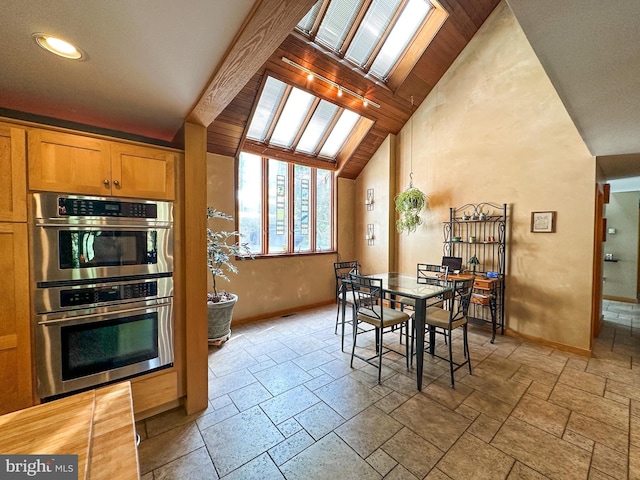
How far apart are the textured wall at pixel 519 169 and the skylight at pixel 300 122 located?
145 centimetres

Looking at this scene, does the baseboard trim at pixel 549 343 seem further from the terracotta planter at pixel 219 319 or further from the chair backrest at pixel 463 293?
the terracotta planter at pixel 219 319

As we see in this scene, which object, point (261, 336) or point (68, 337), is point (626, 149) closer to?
point (261, 336)

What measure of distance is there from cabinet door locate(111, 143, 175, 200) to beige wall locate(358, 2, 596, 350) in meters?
3.90

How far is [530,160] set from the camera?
346 cm

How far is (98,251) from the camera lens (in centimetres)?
175

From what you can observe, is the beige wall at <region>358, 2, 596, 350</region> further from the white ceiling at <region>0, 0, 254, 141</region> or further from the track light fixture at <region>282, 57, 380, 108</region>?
the white ceiling at <region>0, 0, 254, 141</region>

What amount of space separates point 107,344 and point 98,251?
2.09 ft

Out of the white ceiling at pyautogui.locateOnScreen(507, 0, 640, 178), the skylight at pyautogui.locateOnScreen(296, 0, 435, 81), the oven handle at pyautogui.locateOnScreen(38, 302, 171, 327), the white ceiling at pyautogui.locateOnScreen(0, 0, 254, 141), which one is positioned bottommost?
the oven handle at pyautogui.locateOnScreen(38, 302, 171, 327)

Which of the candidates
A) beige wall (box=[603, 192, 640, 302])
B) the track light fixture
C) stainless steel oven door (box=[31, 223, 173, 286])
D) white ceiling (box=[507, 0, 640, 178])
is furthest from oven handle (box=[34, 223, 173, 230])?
beige wall (box=[603, 192, 640, 302])

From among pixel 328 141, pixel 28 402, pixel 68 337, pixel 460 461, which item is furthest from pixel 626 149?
pixel 28 402

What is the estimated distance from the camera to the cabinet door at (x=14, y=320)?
1.50 metres

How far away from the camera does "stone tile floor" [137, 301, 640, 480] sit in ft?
5.35

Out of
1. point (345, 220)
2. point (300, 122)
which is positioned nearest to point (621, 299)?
point (345, 220)

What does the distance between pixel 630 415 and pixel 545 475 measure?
3.96 feet
